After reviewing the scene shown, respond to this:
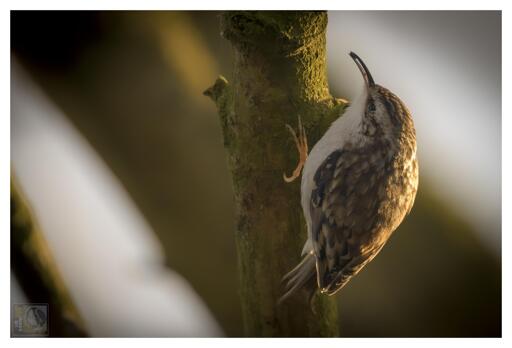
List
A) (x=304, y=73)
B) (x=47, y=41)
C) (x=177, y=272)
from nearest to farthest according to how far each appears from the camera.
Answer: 1. (x=304, y=73)
2. (x=177, y=272)
3. (x=47, y=41)

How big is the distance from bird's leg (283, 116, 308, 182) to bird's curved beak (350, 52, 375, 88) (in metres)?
0.37

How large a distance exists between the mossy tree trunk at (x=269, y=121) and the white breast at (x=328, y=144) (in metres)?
0.03

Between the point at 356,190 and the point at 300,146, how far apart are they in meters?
0.31

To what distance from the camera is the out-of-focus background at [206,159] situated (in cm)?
203

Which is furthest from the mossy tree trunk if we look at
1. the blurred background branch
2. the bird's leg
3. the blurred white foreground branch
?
the blurred background branch

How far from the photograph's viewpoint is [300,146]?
1.79 meters

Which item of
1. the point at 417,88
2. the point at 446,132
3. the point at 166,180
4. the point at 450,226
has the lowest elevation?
the point at 450,226

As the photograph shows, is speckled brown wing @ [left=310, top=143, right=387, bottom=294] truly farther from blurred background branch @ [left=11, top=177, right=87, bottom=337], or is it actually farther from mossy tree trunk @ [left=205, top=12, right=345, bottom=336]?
blurred background branch @ [left=11, top=177, right=87, bottom=337]

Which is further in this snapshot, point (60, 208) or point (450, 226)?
point (60, 208)

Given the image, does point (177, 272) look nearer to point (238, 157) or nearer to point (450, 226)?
point (238, 157)

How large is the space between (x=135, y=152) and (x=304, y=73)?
2.58 ft

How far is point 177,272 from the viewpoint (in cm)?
211

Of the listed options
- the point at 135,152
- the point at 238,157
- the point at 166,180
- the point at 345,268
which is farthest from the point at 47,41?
the point at 345,268

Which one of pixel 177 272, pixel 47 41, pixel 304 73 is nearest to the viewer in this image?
pixel 304 73
